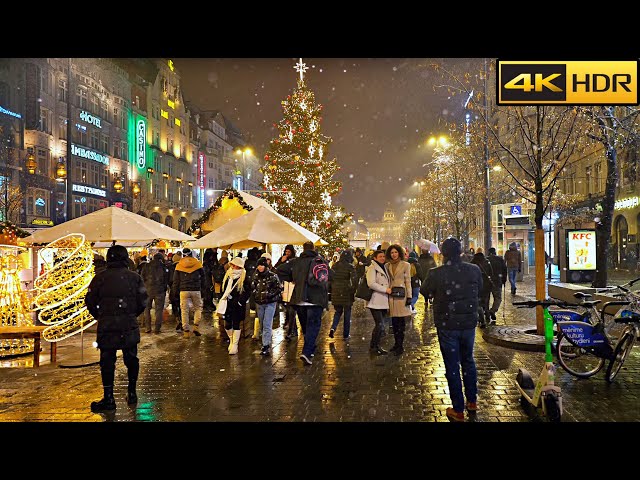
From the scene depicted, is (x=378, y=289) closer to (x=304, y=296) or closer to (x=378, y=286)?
(x=378, y=286)

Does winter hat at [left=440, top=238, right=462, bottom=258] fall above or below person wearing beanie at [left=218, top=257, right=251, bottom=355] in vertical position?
above

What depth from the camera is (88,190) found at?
45.2 m

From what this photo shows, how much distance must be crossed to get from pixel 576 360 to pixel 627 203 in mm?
31195

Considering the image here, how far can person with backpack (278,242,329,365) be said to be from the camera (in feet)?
31.5

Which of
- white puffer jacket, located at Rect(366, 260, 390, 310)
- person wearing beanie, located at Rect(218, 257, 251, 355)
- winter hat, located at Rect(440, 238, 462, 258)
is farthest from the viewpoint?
person wearing beanie, located at Rect(218, 257, 251, 355)

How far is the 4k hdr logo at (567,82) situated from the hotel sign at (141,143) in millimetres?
→ 50760

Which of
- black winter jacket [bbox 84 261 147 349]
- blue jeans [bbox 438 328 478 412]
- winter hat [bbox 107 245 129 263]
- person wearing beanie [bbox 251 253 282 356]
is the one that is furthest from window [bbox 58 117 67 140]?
blue jeans [bbox 438 328 478 412]

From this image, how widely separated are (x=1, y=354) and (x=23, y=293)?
1.11 meters

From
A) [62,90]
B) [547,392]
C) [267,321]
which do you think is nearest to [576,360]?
[547,392]

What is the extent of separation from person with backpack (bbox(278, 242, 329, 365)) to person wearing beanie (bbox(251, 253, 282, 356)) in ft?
1.85

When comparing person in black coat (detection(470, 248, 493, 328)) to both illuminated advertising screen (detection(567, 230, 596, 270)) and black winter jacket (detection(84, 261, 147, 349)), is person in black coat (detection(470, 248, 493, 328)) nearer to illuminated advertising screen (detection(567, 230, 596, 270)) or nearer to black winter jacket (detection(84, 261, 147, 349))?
illuminated advertising screen (detection(567, 230, 596, 270))
